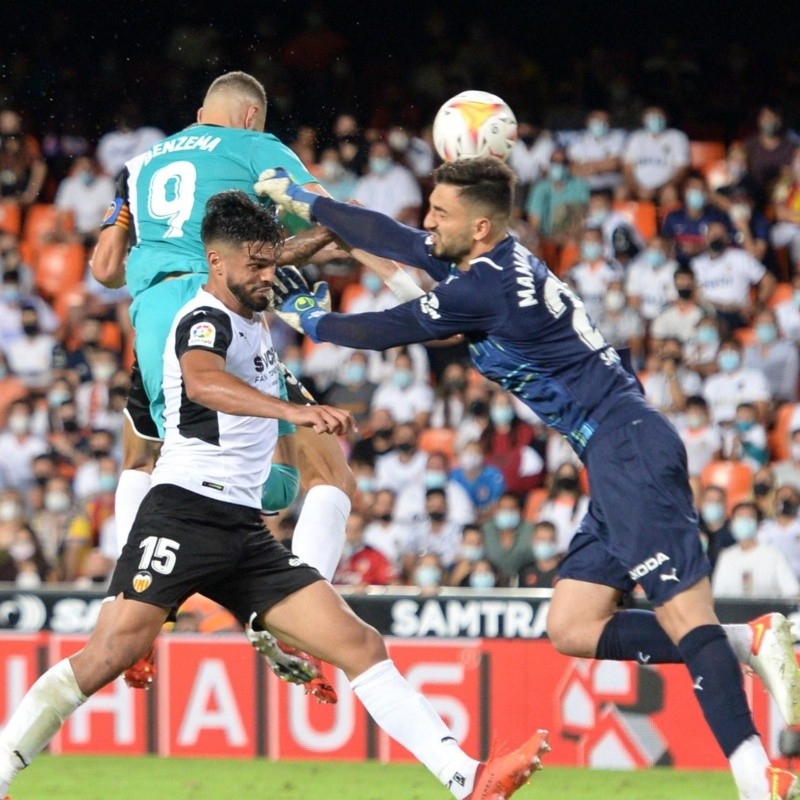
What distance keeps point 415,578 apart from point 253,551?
6.47m

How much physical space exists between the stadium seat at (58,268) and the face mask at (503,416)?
16.1ft

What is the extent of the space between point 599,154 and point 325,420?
11003 mm

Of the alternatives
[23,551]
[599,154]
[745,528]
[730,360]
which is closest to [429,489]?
[745,528]

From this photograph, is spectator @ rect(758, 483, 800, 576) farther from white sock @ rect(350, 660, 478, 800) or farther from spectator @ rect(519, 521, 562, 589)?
white sock @ rect(350, 660, 478, 800)

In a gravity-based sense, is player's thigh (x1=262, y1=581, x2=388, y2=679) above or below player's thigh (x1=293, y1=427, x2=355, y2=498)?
below

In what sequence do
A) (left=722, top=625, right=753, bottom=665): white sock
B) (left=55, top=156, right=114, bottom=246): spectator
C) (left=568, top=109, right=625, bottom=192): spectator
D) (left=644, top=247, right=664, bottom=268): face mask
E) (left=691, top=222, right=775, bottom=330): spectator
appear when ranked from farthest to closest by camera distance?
1. (left=55, top=156, right=114, bottom=246): spectator
2. (left=568, top=109, right=625, bottom=192): spectator
3. (left=644, top=247, right=664, bottom=268): face mask
4. (left=691, top=222, right=775, bottom=330): spectator
5. (left=722, top=625, right=753, bottom=665): white sock

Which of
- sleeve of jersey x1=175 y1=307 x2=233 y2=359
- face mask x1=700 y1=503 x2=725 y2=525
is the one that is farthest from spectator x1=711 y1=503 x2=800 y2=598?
sleeve of jersey x1=175 y1=307 x2=233 y2=359

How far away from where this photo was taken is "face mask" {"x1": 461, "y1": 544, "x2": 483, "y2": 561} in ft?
41.0

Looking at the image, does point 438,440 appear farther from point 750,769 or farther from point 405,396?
point 750,769

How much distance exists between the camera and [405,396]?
559 inches

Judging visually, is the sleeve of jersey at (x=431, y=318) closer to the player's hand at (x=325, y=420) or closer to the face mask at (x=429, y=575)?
the player's hand at (x=325, y=420)

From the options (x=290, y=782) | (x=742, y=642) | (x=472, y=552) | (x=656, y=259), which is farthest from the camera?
(x=656, y=259)

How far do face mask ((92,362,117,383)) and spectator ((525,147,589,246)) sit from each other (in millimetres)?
4116

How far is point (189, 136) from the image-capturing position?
684 centimetres
